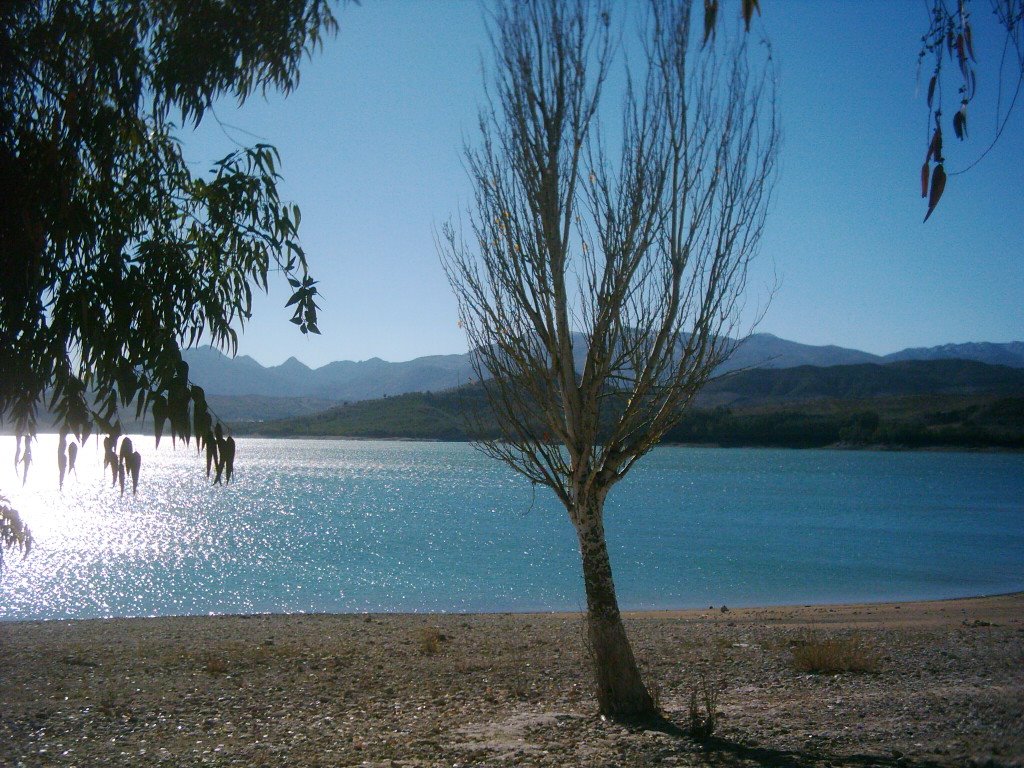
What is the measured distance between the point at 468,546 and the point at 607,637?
81.6ft

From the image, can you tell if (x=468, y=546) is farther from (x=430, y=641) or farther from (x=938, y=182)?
(x=938, y=182)

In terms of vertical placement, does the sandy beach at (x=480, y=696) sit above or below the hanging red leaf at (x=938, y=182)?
below

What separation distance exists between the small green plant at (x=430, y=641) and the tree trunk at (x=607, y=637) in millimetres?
5475

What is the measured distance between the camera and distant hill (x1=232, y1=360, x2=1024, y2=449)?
94.9 meters

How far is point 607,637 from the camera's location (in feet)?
22.7

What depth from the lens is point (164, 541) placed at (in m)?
32.4

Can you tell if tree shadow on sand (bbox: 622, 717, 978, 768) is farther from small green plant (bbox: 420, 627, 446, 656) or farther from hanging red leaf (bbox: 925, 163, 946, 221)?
small green plant (bbox: 420, 627, 446, 656)

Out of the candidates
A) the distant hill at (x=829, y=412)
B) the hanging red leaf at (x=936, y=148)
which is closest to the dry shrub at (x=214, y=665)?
the hanging red leaf at (x=936, y=148)

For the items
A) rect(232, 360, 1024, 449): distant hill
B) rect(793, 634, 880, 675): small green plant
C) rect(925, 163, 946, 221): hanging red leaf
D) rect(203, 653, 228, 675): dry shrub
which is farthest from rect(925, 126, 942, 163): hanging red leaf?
rect(232, 360, 1024, 449): distant hill

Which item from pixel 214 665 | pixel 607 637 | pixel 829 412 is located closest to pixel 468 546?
pixel 214 665

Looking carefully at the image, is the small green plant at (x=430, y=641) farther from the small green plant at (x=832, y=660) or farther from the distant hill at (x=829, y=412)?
the distant hill at (x=829, y=412)

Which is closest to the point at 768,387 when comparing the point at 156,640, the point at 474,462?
the point at 474,462

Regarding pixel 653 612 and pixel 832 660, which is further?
pixel 653 612

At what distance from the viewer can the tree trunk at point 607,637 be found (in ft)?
22.7
